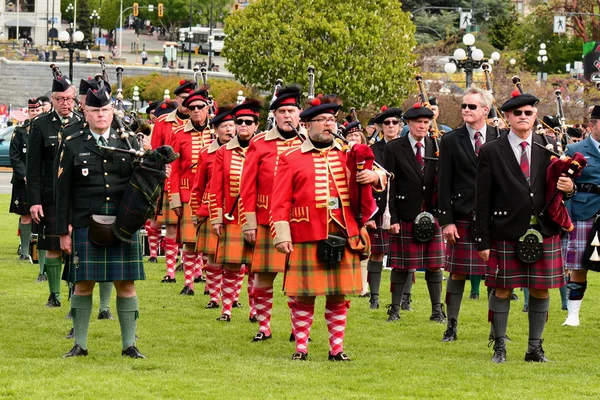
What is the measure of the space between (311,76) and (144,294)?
138 inches

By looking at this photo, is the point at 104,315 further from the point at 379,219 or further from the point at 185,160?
the point at 379,219

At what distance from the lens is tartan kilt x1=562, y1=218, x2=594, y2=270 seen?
11.2m

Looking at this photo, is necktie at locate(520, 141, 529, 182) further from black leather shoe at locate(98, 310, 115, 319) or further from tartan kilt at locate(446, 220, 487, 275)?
black leather shoe at locate(98, 310, 115, 319)

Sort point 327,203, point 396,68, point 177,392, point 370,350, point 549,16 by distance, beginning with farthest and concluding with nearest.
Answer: point 549,16
point 396,68
point 370,350
point 327,203
point 177,392

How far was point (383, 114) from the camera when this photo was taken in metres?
13.1

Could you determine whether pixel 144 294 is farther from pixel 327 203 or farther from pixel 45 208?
pixel 327 203

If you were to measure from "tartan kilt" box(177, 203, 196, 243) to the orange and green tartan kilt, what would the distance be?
0.83 metres

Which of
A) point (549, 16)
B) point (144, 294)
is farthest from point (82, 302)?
point (549, 16)

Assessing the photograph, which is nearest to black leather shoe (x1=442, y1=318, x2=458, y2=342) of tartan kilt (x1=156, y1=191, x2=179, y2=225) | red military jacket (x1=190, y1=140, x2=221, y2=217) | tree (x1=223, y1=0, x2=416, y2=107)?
red military jacket (x1=190, y1=140, x2=221, y2=217)

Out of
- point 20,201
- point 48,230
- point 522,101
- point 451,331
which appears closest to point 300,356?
point 451,331

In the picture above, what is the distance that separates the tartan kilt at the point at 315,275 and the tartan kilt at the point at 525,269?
1051mm

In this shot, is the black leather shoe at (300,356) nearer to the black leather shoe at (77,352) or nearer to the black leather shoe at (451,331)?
the black leather shoe at (77,352)

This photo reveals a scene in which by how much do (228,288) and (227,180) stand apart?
1121mm

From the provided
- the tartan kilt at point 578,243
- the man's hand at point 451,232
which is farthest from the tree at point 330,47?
the man's hand at point 451,232
